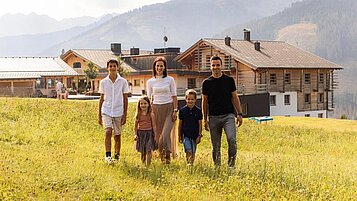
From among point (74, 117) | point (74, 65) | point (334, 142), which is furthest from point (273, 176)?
point (74, 65)

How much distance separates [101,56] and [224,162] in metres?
60.8

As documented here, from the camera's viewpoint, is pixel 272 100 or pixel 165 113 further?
pixel 272 100

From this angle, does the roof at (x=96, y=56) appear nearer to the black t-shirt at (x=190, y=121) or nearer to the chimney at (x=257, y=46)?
the chimney at (x=257, y=46)

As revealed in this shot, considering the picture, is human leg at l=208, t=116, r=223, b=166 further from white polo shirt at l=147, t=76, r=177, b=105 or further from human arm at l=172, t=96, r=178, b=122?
white polo shirt at l=147, t=76, r=177, b=105

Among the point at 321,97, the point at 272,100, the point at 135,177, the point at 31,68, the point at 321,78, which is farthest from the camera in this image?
the point at 321,97

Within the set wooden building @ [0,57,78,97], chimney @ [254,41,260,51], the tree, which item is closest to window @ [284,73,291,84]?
chimney @ [254,41,260,51]

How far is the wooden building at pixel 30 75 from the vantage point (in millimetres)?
47559

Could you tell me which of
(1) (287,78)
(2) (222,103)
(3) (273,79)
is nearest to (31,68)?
(3) (273,79)

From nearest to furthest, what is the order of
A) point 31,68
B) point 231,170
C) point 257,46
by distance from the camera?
point 231,170 → point 31,68 → point 257,46

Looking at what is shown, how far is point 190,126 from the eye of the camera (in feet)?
33.3

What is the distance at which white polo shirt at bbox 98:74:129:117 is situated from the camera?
9.90 meters

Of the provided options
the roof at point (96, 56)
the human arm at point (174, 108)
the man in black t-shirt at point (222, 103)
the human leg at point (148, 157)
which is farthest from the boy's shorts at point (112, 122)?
the roof at point (96, 56)

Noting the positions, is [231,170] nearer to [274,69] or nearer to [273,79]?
[274,69]

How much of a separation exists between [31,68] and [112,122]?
147ft
